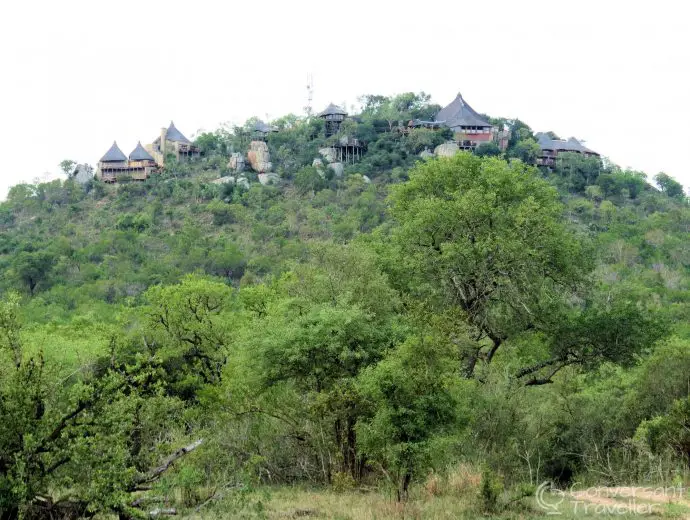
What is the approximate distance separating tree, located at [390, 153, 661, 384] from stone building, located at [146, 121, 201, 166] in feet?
169

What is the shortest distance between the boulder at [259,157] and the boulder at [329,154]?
4.11 m

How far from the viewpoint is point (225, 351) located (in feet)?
71.8

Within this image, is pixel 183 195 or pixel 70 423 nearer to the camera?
pixel 70 423

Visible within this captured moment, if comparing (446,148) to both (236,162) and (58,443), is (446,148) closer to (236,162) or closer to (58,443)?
(236,162)

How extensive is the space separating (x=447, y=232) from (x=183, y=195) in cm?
4551

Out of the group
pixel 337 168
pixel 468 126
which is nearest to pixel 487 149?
pixel 468 126

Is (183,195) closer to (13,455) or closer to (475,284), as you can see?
(475,284)

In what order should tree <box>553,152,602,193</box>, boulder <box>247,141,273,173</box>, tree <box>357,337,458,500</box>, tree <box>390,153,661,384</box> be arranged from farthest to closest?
1. boulder <box>247,141,273,173</box>
2. tree <box>553,152,602,193</box>
3. tree <box>390,153,661,384</box>
4. tree <box>357,337,458,500</box>

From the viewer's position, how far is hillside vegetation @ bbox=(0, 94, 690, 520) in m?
9.52

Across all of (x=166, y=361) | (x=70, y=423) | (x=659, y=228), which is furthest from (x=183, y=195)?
(x=70, y=423)

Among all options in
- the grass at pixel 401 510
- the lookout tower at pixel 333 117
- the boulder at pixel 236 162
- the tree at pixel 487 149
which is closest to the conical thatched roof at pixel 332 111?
the lookout tower at pixel 333 117

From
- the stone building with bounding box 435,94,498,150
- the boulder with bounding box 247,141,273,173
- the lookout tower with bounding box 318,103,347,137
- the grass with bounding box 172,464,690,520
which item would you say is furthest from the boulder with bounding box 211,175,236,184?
the grass with bounding box 172,464,690,520

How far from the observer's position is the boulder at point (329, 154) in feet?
215

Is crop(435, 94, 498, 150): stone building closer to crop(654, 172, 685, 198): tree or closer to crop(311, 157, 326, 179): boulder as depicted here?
crop(311, 157, 326, 179): boulder
